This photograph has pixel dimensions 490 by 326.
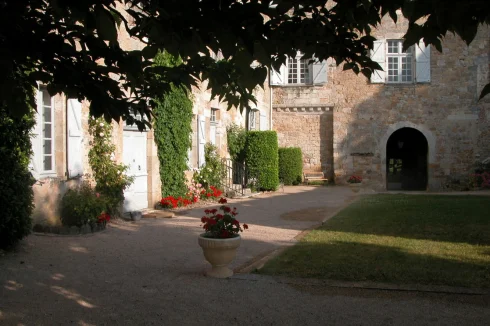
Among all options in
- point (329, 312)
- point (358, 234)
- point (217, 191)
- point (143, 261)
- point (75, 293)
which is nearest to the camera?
point (329, 312)

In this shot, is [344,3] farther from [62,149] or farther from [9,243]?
[62,149]

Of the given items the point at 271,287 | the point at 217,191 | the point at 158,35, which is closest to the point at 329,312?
the point at 271,287

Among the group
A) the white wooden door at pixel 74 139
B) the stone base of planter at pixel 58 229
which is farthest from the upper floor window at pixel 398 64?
the stone base of planter at pixel 58 229

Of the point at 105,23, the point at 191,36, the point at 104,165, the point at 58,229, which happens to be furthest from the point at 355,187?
the point at 105,23

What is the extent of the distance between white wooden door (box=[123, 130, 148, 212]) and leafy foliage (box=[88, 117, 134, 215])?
76 centimetres

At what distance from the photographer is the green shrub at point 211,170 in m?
13.0

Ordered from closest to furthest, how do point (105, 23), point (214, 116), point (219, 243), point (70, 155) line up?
1. point (105, 23)
2. point (219, 243)
3. point (70, 155)
4. point (214, 116)

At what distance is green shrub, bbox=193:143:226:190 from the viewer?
13008 millimetres

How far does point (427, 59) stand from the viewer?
58.3 ft

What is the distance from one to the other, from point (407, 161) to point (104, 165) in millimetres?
18202

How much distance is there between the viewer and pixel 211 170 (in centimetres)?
1337

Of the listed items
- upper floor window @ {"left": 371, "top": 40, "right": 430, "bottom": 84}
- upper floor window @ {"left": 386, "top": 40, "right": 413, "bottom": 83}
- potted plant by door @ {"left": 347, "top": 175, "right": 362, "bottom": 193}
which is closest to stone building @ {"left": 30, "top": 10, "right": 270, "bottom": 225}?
potted plant by door @ {"left": 347, "top": 175, "right": 362, "bottom": 193}

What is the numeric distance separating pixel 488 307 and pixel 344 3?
2.88 metres

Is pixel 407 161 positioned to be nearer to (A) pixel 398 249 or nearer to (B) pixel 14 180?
(A) pixel 398 249
